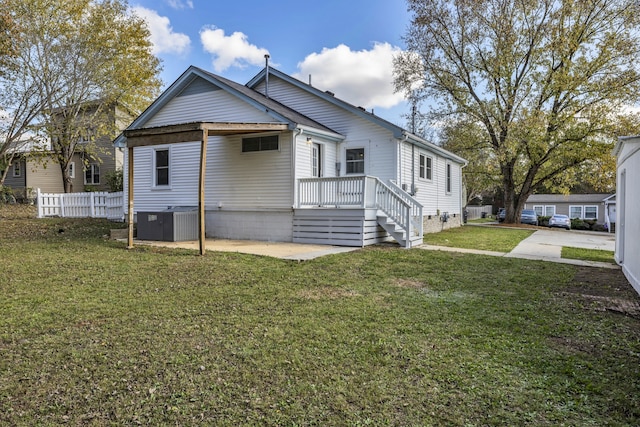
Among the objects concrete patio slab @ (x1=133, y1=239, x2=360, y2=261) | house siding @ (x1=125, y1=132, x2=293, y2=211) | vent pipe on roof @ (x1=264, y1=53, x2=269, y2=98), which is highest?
vent pipe on roof @ (x1=264, y1=53, x2=269, y2=98)

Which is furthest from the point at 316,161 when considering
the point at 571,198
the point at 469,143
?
the point at 571,198

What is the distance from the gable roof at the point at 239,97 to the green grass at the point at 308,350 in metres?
6.13

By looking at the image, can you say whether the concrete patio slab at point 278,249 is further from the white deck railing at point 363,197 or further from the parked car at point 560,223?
the parked car at point 560,223

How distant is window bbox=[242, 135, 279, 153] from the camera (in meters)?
12.0

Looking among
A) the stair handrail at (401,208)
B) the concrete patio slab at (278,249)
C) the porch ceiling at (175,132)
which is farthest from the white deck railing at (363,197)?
the porch ceiling at (175,132)

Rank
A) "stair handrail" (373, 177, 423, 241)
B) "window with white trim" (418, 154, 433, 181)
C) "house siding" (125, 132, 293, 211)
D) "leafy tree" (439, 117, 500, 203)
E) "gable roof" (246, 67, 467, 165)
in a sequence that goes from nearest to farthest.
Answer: "stair handrail" (373, 177, 423, 241) → "house siding" (125, 132, 293, 211) → "gable roof" (246, 67, 467, 165) → "window with white trim" (418, 154, 433, 181) → "leafy tree" (439, 117, 500, 203)

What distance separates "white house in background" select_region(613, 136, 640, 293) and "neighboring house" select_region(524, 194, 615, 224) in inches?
1466

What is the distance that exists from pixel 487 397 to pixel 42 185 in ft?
104

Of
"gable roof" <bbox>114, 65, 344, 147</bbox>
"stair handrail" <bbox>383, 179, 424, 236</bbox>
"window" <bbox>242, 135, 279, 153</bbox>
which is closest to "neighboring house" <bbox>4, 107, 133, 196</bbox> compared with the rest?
"gable roof" <bbox>114, 65, 344, 147</bbox>

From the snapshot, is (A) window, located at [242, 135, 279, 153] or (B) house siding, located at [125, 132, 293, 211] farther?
(A) window, located at [242, 135, 279, 153]

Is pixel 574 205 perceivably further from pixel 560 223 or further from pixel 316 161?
pixel 316 161

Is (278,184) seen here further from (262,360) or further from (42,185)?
(42,185)

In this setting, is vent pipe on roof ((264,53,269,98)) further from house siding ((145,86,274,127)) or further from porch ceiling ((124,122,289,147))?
porch ceiling ((124,122,289,147))

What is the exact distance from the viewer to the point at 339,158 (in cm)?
1351
